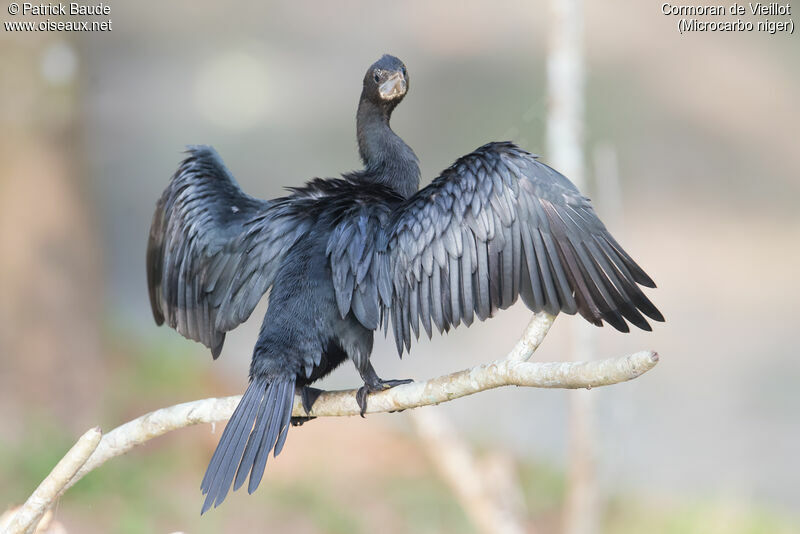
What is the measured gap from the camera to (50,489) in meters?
1.73

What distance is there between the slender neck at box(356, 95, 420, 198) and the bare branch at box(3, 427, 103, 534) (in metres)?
1.31

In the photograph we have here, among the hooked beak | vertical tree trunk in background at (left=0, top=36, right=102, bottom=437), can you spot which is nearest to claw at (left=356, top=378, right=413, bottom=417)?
the hooked beak

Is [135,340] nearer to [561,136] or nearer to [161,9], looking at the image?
[161,9]

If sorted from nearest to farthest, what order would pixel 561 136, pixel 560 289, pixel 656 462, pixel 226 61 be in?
pixel 560 289, pixel 561 136, pixel 656 462, pixel 226 61

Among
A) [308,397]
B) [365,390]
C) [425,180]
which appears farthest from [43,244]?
[365,390]

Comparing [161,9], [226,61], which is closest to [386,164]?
[226,61]

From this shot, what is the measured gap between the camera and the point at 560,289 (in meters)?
2.14

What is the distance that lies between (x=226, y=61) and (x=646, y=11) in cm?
297

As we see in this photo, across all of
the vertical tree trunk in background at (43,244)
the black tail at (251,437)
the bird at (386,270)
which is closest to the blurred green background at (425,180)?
the vertical tree trunk in background at (43,244)

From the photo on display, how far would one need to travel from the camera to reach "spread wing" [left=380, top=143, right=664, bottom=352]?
214 cm

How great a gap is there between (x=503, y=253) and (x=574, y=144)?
1548 mm

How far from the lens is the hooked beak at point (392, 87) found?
109 inches

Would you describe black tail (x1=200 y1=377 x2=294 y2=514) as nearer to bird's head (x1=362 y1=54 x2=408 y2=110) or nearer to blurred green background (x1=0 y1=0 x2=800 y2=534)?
bird's head (x1=362 y1=54 x2=408 y2=110)

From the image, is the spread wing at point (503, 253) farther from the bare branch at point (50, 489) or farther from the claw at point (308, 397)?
the bare branch at point (50, 489)
